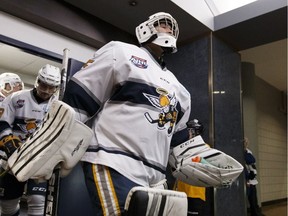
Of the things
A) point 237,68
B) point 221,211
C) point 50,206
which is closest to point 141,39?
point 50,206

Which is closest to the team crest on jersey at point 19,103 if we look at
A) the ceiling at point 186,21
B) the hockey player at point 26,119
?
the hockey player at point 26,119

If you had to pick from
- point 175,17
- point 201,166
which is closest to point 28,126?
point 201,166

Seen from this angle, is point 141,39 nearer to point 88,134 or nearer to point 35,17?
point 88,134

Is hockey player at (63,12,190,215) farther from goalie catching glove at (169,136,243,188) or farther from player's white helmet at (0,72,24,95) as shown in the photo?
player's white helmet at (0,72,24,95)

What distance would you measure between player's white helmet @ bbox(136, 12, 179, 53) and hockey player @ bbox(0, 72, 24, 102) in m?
1.38

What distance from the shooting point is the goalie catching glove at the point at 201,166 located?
1.27 meters

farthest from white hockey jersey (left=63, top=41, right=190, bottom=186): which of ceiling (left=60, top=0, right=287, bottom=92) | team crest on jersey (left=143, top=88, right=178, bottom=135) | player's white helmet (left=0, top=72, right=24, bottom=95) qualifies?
ceiling (left=60, top=0, right=287, bottom=92)

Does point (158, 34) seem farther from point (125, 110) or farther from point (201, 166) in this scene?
point (201, 166)

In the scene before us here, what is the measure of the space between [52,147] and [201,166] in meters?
0.69

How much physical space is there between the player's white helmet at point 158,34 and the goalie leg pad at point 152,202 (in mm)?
689

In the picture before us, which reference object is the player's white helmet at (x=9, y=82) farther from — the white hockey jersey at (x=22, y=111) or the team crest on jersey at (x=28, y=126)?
the team crest on jersey at (x=28, y=126)

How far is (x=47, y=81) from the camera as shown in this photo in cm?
215

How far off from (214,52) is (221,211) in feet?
5.27

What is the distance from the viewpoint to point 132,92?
1.05 metres
